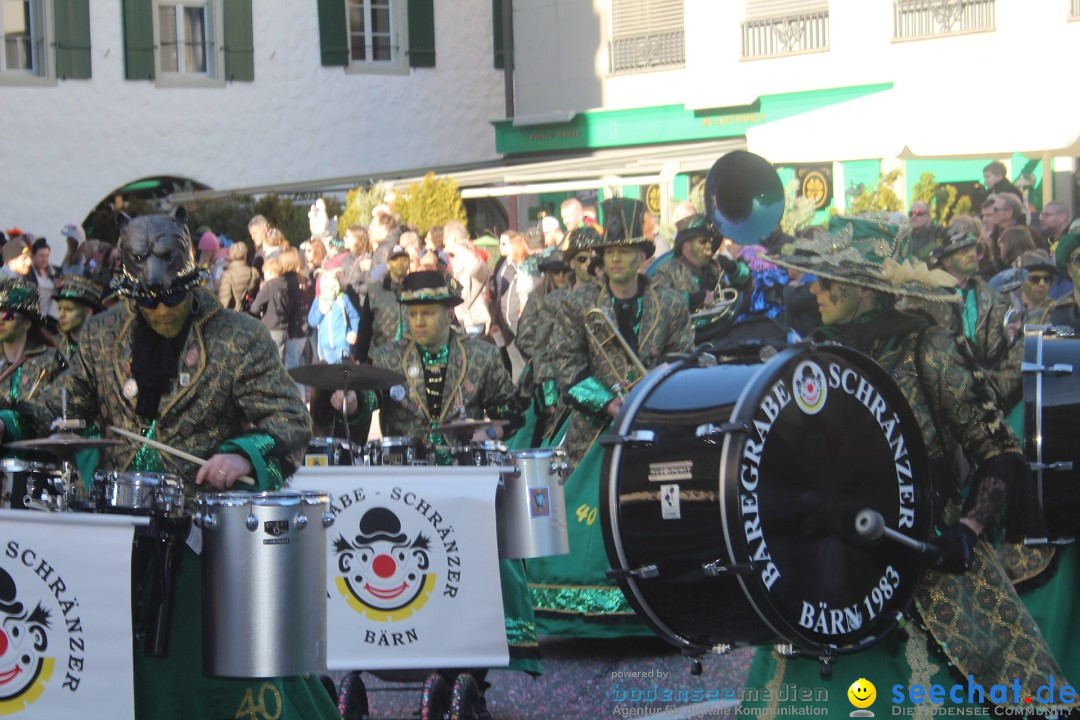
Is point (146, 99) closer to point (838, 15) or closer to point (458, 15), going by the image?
point (458, 15)

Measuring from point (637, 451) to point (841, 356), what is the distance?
22.6 inches

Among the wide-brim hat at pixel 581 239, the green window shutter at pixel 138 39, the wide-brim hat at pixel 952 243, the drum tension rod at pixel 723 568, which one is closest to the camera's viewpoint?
the drum tension rod at pixel 723 568

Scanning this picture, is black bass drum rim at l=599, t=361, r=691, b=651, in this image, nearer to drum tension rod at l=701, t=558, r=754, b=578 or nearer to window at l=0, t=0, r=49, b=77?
drum tension rod at l=701, t=558, r=754, b=578

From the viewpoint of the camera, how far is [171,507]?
188 inches

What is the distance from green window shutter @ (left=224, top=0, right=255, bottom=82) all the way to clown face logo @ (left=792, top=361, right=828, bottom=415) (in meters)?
21.9

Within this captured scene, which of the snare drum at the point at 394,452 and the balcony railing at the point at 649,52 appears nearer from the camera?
the snare drum at the point at 394,452

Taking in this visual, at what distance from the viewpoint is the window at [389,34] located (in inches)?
1062

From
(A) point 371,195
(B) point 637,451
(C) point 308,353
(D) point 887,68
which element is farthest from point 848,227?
(D) point 887,68

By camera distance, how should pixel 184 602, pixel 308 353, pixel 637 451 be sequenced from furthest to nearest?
pixel 308 353
pixel 184 602
pixel 637 451

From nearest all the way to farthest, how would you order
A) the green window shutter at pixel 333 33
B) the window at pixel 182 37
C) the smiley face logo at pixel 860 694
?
the smiley face logo at pixel 860 694 < the window at pixel 182 37 < the green window shutter at pixel 333 33

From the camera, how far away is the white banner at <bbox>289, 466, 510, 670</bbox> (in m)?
6.40

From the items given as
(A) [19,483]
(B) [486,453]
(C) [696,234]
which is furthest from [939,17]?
(A) [19,483]

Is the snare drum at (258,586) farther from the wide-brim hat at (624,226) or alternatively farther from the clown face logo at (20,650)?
the wide-brim hat at (624,226)

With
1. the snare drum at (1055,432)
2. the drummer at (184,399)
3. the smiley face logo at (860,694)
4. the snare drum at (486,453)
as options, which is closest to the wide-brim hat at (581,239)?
the snare drum at (486,453)
